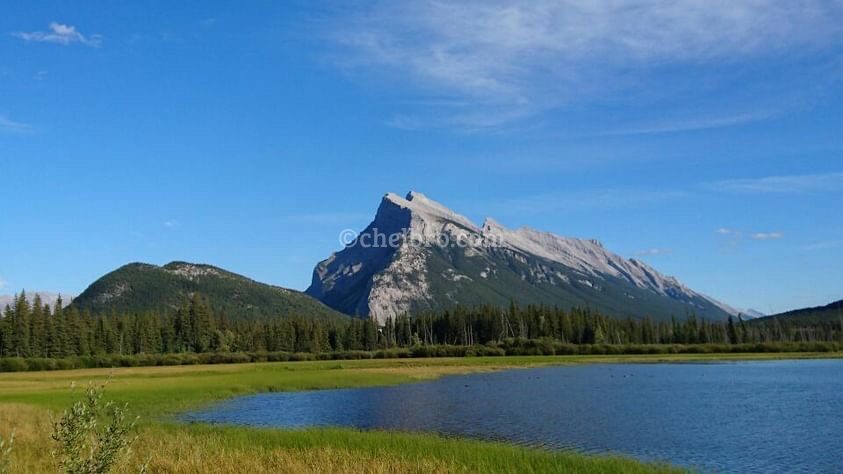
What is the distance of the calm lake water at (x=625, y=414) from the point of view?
3619 cm

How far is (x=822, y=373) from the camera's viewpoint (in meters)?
91.8

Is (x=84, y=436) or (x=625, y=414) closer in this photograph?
(x=84, y=436)

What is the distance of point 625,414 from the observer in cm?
5222

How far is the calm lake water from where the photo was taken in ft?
119

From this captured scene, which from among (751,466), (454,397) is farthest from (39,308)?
(751,466)

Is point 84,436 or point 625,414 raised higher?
point 84,436

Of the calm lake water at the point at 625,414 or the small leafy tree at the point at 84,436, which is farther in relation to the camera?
the calm lake water at the point at 625,414

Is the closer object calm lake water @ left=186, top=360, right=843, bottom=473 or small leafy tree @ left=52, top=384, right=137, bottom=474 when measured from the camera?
small leafy tree @ left=52, top=384, right=137, bottom=474

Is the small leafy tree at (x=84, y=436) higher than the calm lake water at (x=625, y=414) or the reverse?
higher

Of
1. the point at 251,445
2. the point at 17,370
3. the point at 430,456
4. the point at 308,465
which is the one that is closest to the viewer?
the point at 308,465

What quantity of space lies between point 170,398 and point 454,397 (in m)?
27.8

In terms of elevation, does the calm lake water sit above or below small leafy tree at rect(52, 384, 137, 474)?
below

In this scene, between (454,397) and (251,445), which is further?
(454,397)

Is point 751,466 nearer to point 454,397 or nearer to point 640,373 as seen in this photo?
point 454,397
